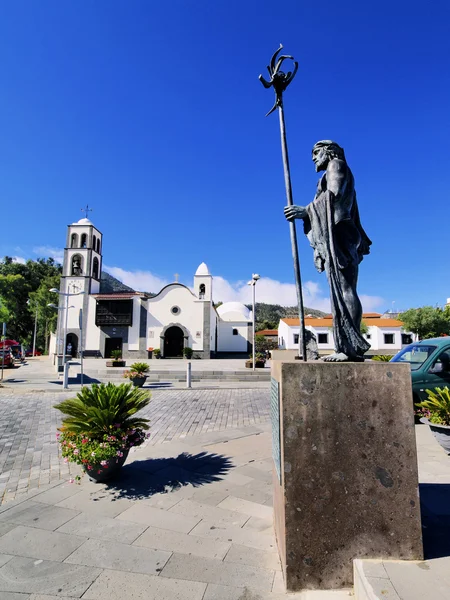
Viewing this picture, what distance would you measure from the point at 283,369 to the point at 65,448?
10.6 ft

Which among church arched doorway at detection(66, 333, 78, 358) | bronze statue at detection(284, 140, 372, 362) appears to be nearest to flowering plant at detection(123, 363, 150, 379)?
bronze statue at detection(284, 140, 372, 362)

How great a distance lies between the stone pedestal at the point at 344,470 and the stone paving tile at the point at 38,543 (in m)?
1.89

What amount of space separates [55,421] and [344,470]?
312 inches

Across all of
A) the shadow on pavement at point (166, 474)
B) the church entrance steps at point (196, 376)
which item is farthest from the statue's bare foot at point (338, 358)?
the church entrance steps at point (196, 376)

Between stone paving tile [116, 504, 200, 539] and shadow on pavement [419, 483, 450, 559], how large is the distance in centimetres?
203

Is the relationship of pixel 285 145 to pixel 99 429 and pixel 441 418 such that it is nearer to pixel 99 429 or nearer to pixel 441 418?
pixel 99 429

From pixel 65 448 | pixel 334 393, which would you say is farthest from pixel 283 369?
pixel 65 448

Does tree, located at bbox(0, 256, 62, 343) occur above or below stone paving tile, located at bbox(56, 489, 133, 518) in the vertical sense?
above

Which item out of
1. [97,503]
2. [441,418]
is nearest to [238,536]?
[97,503]

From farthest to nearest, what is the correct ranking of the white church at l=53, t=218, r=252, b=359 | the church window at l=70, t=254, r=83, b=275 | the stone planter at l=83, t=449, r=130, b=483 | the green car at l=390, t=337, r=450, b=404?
the church window at l=70, t=254, r=83, b=275 → the white church at l=53, t=218, r=252, b=359 → the green car at l=390, t=337, r=450, b=404 → the stone planter at l=83, t=449, r=130, b=483

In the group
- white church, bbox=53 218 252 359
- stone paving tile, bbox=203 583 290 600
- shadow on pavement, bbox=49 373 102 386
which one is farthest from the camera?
white church, bbox=53 218 252 359

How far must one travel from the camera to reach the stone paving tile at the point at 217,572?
98.4 inches

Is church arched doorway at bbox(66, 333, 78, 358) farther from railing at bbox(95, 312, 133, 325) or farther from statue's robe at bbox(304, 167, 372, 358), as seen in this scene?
statue's robe at bbox(304, 167, 372, 358)

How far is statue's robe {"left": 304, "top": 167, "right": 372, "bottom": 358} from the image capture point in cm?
289
